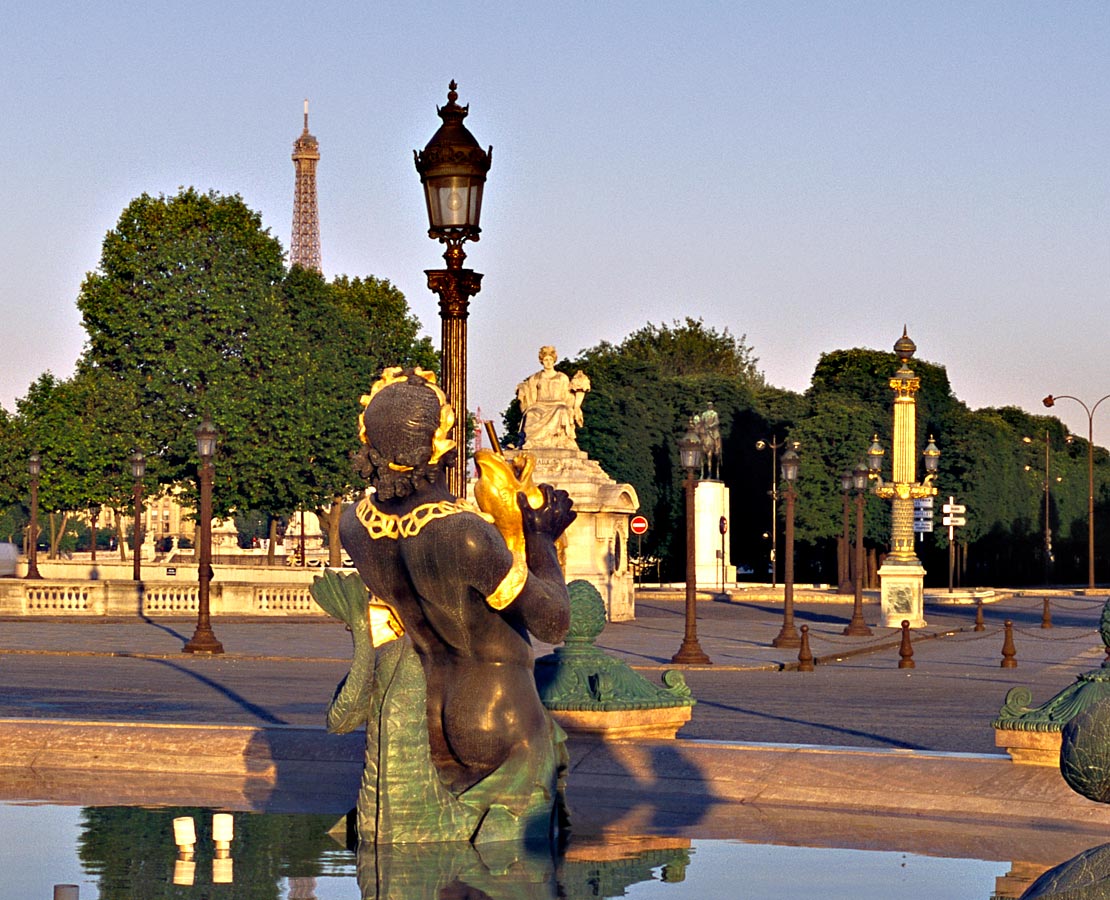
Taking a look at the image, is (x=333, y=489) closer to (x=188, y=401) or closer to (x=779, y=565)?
(x=188, y=401)

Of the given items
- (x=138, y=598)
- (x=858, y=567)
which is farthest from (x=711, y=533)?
(x=858, y=567)

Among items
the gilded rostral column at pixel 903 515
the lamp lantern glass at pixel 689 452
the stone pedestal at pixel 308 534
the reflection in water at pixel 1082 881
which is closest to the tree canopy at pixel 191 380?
the gilded rostral column at pixel 903 515

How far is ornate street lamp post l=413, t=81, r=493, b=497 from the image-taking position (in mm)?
11695

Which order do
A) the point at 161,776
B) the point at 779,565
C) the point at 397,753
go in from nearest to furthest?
1. the point at 397,753
2. the point at 161,776
3. the point at 779,565

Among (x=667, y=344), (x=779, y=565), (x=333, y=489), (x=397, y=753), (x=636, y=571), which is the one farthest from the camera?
(x=667, y=344)

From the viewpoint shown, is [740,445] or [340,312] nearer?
[340,312]

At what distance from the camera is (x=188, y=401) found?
55094 millimetres

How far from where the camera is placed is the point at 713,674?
2769 cm

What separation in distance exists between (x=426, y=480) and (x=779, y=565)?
80358mm

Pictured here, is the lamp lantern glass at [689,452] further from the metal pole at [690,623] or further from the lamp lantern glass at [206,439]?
the lamp lantern glass at [206,439]

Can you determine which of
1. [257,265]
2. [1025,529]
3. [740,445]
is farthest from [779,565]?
[257,265]

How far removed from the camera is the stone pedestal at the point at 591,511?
40750mm

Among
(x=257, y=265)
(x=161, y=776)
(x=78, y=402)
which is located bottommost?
(x=161, y=776)

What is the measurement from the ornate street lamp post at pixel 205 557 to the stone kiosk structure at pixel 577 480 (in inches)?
371
